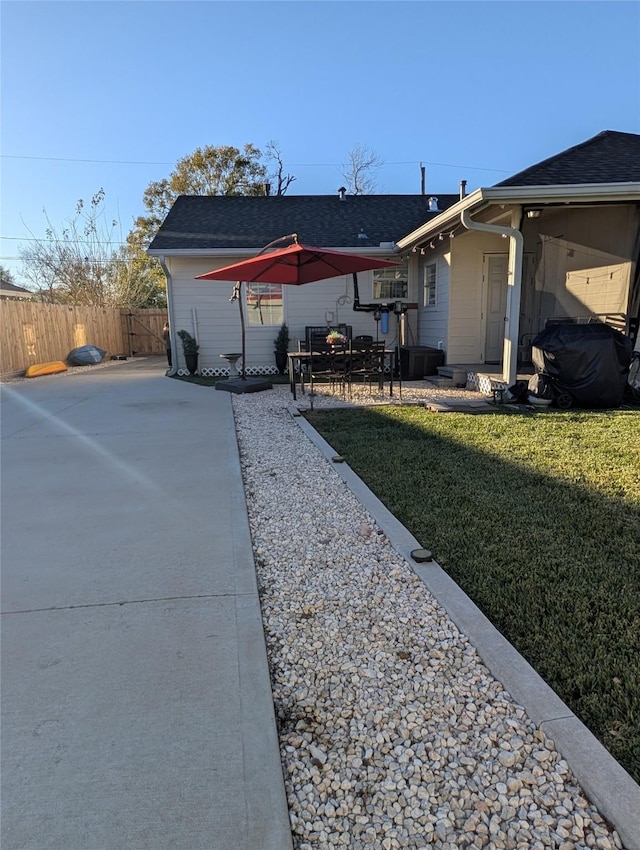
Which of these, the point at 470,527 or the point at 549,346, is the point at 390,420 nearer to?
the point at 549,346

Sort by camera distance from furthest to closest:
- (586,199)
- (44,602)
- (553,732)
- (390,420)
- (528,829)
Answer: (586,199)
(390,420)
(44,602)
(553,732)
(528,829)

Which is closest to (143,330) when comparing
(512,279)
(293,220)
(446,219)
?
(293,220)

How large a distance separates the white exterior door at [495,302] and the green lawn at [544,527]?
4.04m

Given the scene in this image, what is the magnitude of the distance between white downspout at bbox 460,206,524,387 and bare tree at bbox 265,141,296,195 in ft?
73.1

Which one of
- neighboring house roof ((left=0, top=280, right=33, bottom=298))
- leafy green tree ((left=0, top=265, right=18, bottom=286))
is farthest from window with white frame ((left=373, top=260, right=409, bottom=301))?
leafy green tree ((left=0, top=265, right=18, bottom=286))

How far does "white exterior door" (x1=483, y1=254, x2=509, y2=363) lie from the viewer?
9734 millimetres

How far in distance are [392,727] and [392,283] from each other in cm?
1166

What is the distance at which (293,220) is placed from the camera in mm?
13172

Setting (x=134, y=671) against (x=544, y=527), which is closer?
(x=134, y=671)

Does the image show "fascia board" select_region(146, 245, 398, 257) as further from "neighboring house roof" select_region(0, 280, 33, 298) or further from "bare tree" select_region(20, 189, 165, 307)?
"bare tree" select_region(20, 189, 165, 307)

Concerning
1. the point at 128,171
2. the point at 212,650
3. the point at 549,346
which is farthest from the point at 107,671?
the point at 128,171

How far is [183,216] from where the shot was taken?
12953 mm

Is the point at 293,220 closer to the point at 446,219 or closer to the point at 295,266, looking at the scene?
the point at 295,266

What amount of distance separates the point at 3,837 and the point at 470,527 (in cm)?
264
